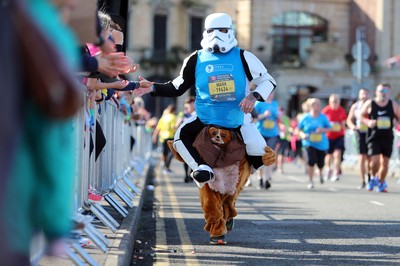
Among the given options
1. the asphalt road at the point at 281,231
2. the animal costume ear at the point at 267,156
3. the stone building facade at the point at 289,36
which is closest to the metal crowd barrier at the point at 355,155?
the asphalt road at the point at 281,231

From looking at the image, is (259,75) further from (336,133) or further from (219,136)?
(336,133)

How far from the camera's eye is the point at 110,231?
9.87m

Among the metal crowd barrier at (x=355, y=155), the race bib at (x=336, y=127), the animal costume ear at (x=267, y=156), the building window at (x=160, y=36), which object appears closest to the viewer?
the animal costume ear at (x=267, y=156)

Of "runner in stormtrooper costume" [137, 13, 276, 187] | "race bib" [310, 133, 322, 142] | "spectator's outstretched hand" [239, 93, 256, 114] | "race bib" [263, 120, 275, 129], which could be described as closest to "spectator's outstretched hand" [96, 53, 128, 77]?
"spectator's outstretched hand" [239, 93, 256, 114]

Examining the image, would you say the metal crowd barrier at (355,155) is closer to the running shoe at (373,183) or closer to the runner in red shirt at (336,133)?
the runner in red shirt at (336,133)

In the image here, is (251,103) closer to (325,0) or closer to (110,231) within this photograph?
(110,231)

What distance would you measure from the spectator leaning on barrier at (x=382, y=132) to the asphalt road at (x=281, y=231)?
62 centimetres

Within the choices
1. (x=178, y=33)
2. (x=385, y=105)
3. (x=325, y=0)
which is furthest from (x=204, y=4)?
(x=385, y=105)

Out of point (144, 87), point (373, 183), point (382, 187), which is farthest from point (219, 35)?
point (373, 183)

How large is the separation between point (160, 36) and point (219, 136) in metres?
56.2

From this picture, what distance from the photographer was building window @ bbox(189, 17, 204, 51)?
218 ft

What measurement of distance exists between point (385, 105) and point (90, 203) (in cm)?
1094

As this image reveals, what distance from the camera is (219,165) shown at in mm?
10047

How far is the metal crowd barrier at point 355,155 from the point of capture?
2831 centimetres
